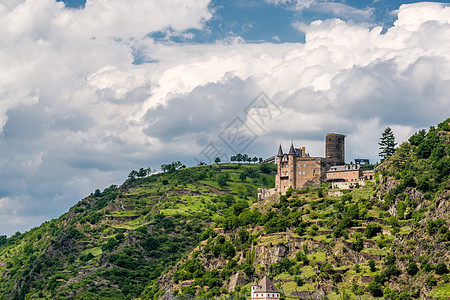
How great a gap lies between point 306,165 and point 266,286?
117 ft

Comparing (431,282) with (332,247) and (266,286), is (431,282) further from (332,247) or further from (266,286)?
(266,286)

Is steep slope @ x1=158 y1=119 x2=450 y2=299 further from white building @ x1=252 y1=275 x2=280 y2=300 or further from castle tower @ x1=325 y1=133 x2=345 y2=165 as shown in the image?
castle tower @ x1=325 y1=133 x2=345 y2=165

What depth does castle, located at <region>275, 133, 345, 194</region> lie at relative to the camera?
139000 millimetres

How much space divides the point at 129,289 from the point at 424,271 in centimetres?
7923

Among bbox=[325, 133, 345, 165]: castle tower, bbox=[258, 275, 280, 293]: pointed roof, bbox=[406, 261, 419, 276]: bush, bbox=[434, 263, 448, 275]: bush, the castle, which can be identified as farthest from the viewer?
bbox=[325, 133, 345, 165]: castle tower

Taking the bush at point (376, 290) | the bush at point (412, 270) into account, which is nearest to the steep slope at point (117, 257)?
the bush at point (376, 290)

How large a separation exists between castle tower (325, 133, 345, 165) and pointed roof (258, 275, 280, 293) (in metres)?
38.5

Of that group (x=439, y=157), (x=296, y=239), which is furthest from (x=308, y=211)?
(x=439, y=157)

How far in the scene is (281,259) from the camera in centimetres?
12175

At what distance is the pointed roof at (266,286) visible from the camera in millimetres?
110188

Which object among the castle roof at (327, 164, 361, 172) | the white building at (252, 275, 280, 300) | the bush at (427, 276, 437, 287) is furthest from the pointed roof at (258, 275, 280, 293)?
the castle roof at (327, 164, 361, 172)

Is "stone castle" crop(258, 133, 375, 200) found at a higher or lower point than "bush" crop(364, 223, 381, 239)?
higher

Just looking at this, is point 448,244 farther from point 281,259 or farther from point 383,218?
point 281,259

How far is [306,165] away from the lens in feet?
459
